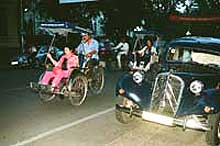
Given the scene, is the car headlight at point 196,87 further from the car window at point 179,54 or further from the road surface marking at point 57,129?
the road surface marking at point 57,129

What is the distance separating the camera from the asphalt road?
8.22 meters

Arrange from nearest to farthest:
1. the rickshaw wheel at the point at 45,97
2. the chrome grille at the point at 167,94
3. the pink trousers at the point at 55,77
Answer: the chrome grille at the point at 167,94, the pink trousers at the point at 55,77, the rickshaw wheel at the point at 45,97

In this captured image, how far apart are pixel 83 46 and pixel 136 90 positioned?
200 inches

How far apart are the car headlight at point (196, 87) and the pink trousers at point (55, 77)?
4.18 m

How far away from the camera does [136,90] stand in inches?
362

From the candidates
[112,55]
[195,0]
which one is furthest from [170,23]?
[112,55]

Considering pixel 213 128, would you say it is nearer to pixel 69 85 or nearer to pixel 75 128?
pixel 75 128

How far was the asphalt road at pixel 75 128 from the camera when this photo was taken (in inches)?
324

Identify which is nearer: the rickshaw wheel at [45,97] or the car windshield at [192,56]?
the car windshield at [192,56]

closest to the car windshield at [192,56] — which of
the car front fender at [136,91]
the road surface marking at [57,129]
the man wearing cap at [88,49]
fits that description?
the car front fender at [136,91]

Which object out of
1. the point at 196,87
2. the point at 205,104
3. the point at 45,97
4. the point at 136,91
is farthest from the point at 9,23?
the point at 205,104

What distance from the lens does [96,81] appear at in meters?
14.0

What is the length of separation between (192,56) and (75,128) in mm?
Answer: 2823

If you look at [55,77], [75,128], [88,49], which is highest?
[88,49]
